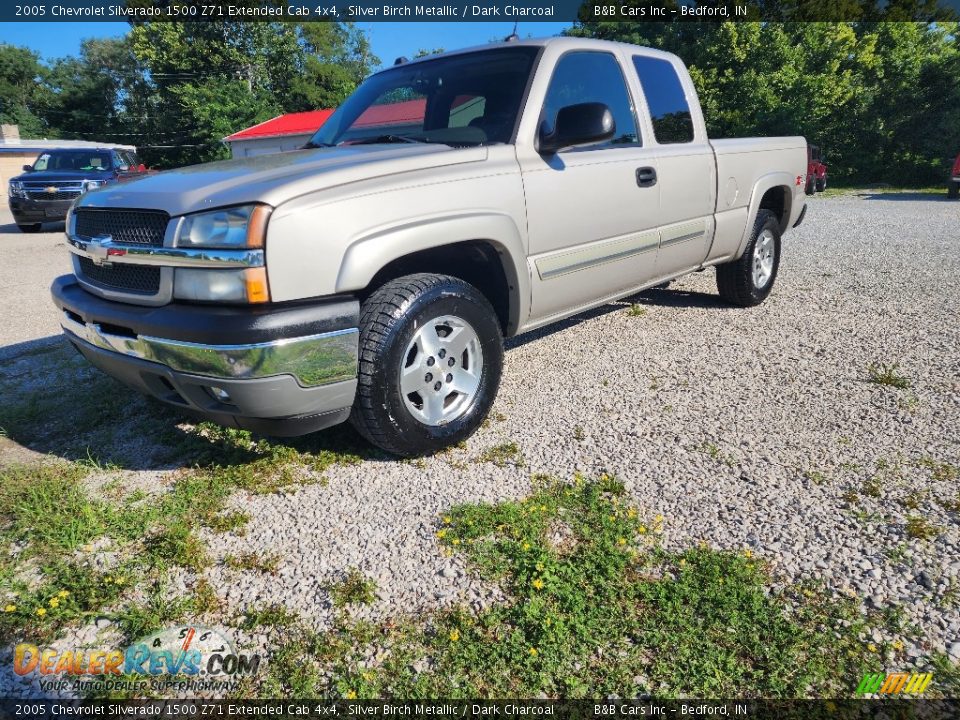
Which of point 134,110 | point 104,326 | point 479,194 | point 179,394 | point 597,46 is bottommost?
point 179,394

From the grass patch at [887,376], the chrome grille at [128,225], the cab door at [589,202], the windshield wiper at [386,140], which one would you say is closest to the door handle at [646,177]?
the cab door at [589,202]

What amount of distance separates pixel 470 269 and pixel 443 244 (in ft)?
2.01

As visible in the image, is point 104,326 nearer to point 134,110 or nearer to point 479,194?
point 479,194

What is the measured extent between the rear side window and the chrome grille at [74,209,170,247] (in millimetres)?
3061

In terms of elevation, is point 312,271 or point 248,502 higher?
point 312,271

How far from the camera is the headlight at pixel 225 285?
8.03 feet

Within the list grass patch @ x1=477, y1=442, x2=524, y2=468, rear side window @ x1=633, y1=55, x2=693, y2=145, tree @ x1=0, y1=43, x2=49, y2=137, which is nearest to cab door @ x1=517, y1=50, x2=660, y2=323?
rear side window @ x1=633, y1=55, x2=693, y2=145

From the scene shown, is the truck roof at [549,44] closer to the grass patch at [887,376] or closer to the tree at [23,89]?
the grass patch at [887,376]

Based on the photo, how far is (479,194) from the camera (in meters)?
3.08

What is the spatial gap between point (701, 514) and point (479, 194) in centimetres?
172

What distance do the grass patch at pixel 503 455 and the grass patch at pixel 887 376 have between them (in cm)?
232

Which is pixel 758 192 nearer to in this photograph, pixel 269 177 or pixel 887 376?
pixel 887 376

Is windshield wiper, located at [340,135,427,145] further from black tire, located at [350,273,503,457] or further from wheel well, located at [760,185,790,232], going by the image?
wheel well, located at [760,185,790,232]

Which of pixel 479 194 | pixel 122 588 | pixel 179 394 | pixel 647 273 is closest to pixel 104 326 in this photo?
pixel 179 394
